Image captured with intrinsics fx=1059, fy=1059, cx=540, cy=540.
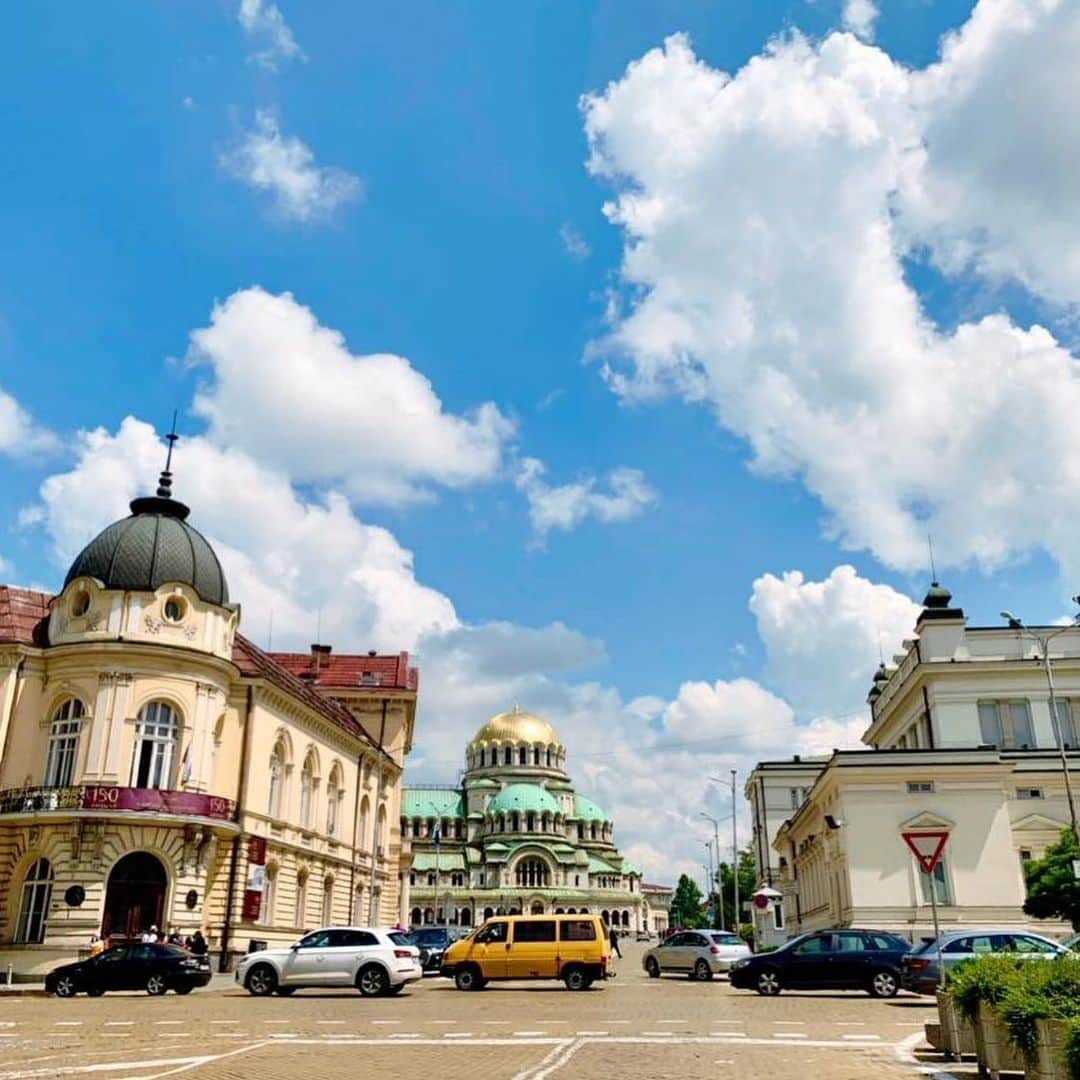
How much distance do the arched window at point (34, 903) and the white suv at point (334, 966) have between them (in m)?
11.0

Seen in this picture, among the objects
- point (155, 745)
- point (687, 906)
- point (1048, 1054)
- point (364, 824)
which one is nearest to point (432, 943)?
point (364, 824)

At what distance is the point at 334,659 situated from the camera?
6688 centimetres

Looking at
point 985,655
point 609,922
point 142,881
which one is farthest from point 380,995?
point 609,922

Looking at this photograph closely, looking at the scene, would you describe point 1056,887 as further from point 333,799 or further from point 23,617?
point 23,617

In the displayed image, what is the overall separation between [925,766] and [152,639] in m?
28.3

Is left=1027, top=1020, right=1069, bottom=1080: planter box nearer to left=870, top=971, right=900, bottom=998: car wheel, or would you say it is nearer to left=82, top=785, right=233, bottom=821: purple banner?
left=870, top=971, right=900, bottom=998: car wheel

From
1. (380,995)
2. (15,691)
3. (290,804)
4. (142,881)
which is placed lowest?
(380,995)

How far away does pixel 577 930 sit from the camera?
91.3 feet

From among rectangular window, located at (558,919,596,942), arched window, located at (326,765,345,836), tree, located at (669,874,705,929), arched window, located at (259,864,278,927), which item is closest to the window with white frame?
rectangular window, located at (558,919,596,942)

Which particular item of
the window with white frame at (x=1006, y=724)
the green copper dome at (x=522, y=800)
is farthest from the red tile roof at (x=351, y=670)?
the green copper dome at (x=522, y=800)

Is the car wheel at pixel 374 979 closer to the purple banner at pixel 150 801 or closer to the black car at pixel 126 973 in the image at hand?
the black car at pixel 126 973

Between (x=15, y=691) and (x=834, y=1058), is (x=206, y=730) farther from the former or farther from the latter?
(x=834, y=1058)

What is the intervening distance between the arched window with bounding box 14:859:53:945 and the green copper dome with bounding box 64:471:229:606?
9.40 metres

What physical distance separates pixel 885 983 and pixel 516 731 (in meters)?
107
